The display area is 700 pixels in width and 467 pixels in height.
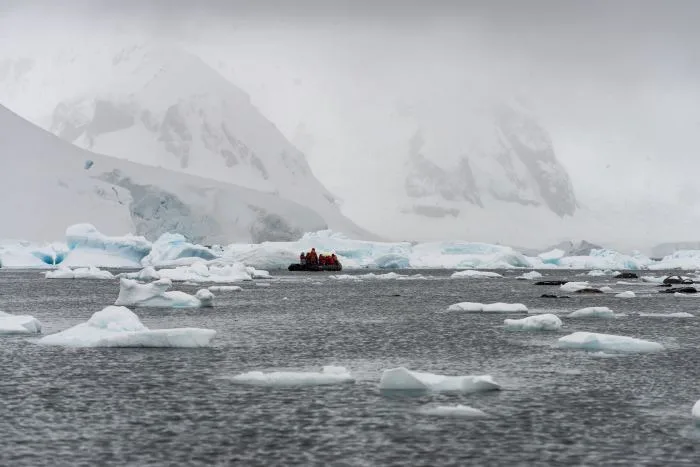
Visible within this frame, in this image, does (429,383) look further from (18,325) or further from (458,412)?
(18,325)

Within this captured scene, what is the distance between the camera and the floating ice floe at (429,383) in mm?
18188

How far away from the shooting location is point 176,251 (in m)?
87.1

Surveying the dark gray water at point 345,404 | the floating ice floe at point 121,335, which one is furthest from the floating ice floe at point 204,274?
the floating ice floe at point 121,335

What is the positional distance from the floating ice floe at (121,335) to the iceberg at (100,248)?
58.6 meters

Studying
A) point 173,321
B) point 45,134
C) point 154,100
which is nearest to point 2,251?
point 45,134

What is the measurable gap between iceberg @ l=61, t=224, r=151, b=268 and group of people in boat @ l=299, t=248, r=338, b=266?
54.7 feet

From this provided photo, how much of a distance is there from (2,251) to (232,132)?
9774 centimetres

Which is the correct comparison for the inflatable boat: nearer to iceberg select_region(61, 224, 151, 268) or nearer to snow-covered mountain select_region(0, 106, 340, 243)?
snow-covered mountain select_region(0, 106, 340, 243)

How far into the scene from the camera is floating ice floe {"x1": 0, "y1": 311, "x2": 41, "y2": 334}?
2848cm

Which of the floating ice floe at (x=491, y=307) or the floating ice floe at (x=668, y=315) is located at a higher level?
the floating ice floe at (x=491, y=307)

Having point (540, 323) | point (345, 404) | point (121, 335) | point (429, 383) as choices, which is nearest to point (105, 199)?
point (540, 323)

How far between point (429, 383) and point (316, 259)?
7868 cm

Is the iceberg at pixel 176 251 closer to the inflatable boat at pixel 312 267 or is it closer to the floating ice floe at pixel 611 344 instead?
the inflatable boat at pixel 312 267

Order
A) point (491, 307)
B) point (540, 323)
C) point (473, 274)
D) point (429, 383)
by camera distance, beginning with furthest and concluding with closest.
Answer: point (473, 274) → point (491, 307) → point (540, 323) → point (429, 383)
